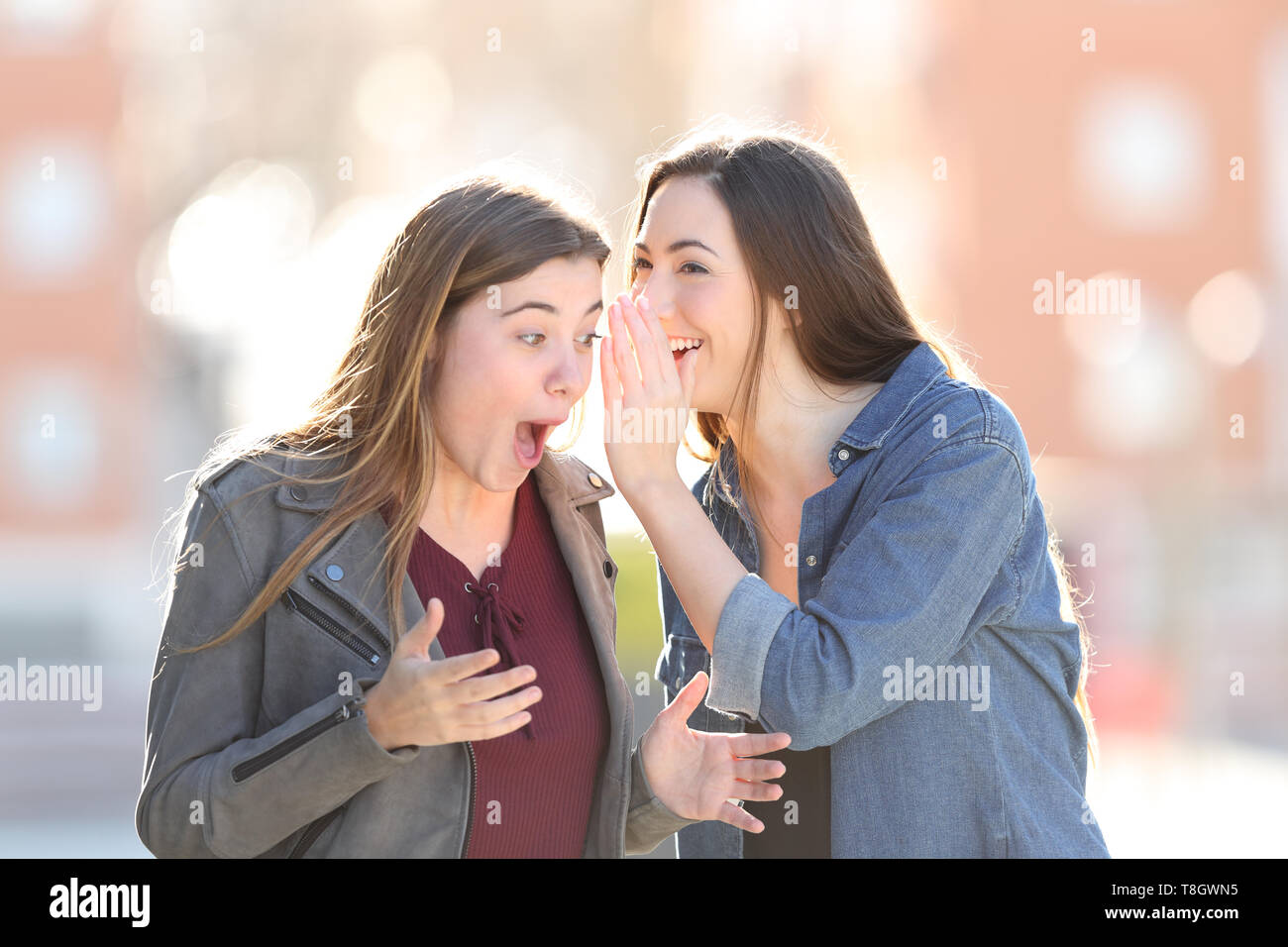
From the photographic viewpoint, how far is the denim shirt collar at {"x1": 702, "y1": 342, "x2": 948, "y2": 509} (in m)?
3.25

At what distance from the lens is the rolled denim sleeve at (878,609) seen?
2896 millimetres

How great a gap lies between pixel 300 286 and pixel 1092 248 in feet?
37.2

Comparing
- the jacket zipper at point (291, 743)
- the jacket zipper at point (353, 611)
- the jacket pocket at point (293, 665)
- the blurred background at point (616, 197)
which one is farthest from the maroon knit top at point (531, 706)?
the blurred background at point (616, 197)

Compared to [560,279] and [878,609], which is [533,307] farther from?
[878,609]

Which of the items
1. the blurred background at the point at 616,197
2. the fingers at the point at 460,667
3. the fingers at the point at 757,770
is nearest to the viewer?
the fingers at the point at 460,667

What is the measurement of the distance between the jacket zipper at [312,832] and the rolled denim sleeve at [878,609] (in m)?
0.84

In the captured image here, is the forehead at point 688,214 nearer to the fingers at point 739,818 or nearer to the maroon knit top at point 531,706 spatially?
the maroon knit top at point 531,706

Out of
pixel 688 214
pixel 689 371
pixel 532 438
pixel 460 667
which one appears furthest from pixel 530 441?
pixel 460 667

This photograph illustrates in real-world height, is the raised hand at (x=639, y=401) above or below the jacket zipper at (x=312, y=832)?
above

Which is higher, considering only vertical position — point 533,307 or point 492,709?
point 533,307

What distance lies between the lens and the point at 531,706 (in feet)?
10.2

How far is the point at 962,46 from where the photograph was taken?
66.1 ft

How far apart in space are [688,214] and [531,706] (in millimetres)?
1284
